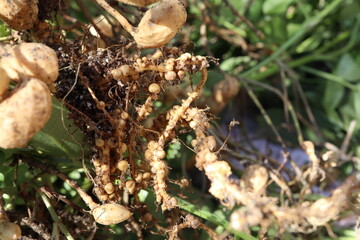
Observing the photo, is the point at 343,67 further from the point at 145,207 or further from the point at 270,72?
the point at 145,207

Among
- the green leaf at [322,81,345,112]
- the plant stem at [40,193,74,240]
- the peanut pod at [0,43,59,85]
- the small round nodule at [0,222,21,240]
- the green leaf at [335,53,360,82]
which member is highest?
the peanut pod at [0,43,59,85]

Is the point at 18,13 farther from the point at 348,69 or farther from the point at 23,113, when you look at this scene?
the point at 348,69

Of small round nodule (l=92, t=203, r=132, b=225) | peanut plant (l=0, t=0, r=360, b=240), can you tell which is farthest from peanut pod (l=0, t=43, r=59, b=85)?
small round nodule (l=92, t=203, r=132, b=225)

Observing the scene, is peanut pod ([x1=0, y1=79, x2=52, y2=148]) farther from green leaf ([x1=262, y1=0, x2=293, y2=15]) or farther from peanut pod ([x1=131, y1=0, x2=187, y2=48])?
green leaf ([x1=262, y1=0, x2=293, y2=15])

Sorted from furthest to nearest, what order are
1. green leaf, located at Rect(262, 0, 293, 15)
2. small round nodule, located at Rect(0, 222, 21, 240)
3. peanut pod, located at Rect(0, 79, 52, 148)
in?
green leaf, located at Rect(262, 0, 293, 15) → small round nodule, located at Rect(0, 222, 21, 240) → peanut pod, located at Rect(0, 79, 52, 148)

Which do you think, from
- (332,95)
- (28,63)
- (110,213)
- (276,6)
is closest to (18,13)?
(28,63)

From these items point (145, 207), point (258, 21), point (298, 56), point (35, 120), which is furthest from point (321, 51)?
point (35, 120)
